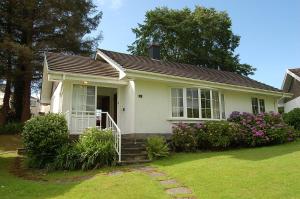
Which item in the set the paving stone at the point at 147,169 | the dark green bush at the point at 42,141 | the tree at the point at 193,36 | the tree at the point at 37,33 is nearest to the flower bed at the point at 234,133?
the paving stone at the point at 147,169

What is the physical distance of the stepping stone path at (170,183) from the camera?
630cm

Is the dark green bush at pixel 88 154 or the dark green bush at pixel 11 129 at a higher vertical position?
the dark green bush at pixel 11 129

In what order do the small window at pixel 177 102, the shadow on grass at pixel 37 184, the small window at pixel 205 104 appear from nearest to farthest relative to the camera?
the shadow on grass at pixel 37 184, the small window at pixel 177 102, the small window at pixel 205 104

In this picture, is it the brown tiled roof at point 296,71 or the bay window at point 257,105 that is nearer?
the bay window at point 257,105

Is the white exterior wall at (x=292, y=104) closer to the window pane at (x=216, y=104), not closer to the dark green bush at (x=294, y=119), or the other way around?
the dark green bush at (x=294, y=119)

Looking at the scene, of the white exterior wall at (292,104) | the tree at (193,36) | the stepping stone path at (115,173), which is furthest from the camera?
the tree at (193,36)

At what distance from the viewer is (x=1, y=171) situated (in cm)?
1000

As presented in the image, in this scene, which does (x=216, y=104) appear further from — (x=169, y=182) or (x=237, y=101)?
(x=169, y=182)

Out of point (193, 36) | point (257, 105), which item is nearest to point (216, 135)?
point (257, 105)

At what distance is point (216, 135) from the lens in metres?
13.1

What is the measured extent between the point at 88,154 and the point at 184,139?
4634 millimetres

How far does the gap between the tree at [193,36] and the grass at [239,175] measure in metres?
23.7

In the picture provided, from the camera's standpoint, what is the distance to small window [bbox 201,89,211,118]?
49.3 ft

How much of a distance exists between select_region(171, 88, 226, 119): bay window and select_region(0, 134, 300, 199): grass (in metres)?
4.78
